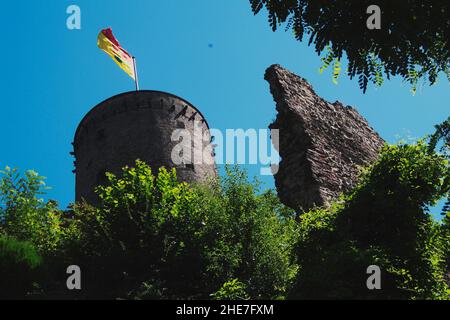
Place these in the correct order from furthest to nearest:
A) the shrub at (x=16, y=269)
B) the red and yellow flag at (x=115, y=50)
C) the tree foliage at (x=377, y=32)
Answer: the red and yellow flag at (x=115, y=50)
the shrub at (x=16, y=269)
the tree foliage at (x=377, y=32)

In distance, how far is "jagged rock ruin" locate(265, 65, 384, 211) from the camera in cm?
1003

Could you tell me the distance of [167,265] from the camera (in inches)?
403

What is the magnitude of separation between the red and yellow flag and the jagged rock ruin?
13.9 metres

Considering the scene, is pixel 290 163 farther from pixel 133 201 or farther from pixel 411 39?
pixel 411 39

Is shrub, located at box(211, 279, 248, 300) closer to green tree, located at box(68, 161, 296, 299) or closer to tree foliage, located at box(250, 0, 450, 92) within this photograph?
Result: green tree, located at box(68, 161, 296, 299)

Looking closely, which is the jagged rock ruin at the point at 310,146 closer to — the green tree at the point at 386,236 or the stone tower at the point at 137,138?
the green tree at the point at 386,236


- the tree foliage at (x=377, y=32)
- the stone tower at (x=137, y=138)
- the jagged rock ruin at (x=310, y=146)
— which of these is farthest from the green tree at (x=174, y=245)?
the stone tower at (x=137, y=138)

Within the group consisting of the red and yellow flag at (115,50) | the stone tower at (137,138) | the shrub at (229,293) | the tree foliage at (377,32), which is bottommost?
the shrub at (229,293)

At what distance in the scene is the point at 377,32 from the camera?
17.7ft

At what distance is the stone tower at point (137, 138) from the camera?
2077cm

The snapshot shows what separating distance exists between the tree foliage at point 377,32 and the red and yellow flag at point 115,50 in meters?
19.4

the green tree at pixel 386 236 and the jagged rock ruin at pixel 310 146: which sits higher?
the jagged rock ruin at pixel 310 146

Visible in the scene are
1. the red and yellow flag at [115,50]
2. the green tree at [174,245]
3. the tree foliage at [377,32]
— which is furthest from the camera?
the red and yellow flag at [115,50]
